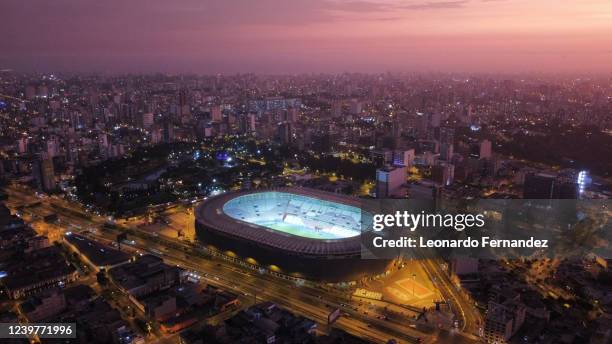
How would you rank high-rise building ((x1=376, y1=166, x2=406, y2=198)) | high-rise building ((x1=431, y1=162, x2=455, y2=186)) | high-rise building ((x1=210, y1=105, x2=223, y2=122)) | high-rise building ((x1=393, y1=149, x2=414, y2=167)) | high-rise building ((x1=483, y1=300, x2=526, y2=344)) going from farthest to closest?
1. high-rise building ((x1=210, y1=105, x2=223, y2=122))
2. high-rise building ((x1=393, y1=149, x2=414, y2=167))
3. high-rise building ((x1=431, y1=162, x2=455, y2=186))
4. high-rise building ((x1=376, y1=166, x2=406, y2=198))
5. high-rise building ((x1=483, y1=300, x2=526, y2=344))

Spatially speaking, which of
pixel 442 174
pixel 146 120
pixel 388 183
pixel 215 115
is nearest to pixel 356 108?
pixel 215 115

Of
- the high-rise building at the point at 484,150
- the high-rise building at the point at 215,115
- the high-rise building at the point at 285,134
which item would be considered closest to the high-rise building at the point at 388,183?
the high-rise building at the point at 484,150

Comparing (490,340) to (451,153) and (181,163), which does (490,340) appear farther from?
(181,163)

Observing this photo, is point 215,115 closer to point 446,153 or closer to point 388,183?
point 446,153

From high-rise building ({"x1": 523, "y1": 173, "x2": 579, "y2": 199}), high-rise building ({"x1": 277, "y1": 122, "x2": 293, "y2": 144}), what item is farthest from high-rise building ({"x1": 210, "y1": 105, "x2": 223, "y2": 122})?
high-rise building ({"x1": 523, "y1": 173, "x2": 579, "y2": 199})

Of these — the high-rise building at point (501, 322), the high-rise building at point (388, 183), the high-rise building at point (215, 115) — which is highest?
the high-rise building at point (215, 115)

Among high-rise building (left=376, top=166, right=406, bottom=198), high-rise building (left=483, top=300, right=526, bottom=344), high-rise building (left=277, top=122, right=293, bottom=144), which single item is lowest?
high-rise building (left=483, top=300, right=526, bottom=344)

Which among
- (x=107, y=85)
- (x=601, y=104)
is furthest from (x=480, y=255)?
(x=107, y=85)

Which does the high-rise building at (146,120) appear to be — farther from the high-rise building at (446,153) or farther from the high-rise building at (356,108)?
the high-rise building at (446,153)

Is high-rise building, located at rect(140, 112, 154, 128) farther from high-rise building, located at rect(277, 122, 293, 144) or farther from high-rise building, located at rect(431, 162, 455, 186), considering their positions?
high-rise building, located at rect(431, 162, 455, 186)
